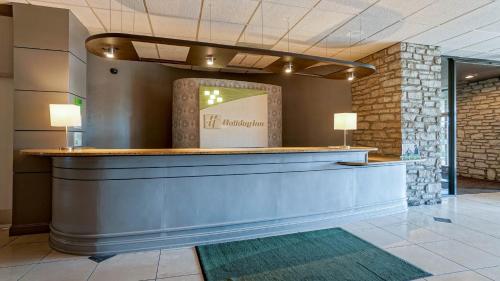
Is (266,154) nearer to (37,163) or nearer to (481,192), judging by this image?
(37,163)

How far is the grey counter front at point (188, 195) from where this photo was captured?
288 cm

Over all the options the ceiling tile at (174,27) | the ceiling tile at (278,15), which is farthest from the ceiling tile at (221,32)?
the ceiling tile at (278,15)

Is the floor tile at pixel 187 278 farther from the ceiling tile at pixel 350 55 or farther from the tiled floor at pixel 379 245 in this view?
the ceiling tile at pixel 350 55

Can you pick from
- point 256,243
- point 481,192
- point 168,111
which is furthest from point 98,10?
point 481,192

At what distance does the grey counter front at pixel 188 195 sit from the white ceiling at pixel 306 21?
1.84 m

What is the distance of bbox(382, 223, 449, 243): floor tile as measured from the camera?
11.0 ft

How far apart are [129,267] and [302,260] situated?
1688 millimetres

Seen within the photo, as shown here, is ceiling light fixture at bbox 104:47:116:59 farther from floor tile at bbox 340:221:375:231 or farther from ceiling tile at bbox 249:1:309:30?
floor tile at bbox 340:221:375:231

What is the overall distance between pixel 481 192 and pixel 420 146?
8.29 feet

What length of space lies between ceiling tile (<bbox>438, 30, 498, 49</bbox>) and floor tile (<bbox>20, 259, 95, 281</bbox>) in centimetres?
608

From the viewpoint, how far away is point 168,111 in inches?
238

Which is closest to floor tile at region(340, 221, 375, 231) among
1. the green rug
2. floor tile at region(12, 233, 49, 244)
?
the green rug

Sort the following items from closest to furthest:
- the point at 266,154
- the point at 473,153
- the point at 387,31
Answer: the point at 266,154
the point at 387,31
the point at 473,153

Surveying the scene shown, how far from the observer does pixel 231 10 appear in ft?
11.8
